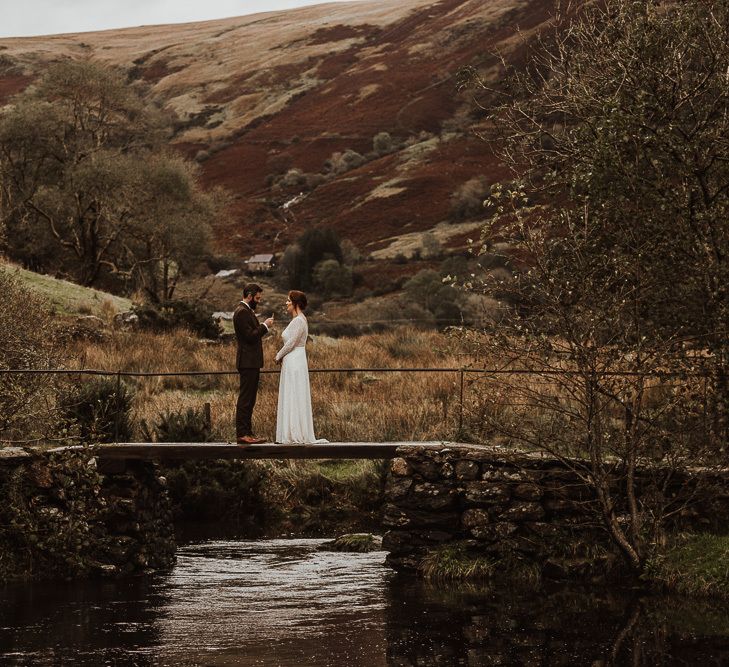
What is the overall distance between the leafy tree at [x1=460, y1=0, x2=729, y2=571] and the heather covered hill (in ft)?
140

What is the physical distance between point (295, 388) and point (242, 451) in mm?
1346

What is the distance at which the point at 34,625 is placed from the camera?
13.2 metres

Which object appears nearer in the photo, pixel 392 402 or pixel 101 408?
pixel 101 408

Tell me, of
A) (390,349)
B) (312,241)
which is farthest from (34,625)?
(312,241)

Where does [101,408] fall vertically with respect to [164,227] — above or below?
below

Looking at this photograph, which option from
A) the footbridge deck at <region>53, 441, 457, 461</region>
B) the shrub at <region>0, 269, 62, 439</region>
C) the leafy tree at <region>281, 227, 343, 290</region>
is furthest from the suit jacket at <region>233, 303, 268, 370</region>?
the leafy tree at <region>281, 227, 343, 290</region>

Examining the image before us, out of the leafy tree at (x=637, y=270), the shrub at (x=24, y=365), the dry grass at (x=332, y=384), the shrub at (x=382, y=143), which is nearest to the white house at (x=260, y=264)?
the shrub at (x=382, y=143)

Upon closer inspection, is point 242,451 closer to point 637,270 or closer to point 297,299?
point 297,299

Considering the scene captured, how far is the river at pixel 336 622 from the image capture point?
11.6 metres

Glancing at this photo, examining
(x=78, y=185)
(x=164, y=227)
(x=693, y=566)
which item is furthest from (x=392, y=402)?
(x=78, y=185)

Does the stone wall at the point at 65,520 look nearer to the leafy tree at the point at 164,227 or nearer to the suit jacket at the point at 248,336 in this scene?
the suit jacket at the point at 248,336

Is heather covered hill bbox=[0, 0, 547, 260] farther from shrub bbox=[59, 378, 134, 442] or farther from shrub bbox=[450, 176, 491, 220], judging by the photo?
shrub bbox=[59, 378, 134, 442]

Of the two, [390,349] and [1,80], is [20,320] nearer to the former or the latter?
[390,349]

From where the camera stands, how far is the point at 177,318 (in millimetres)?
35500
